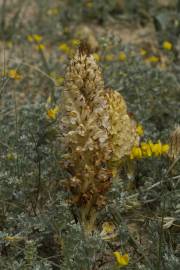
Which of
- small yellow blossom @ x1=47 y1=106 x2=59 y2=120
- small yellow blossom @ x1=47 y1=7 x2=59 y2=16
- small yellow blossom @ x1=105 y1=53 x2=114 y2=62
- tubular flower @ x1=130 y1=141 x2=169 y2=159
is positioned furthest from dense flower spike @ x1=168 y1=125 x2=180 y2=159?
small yellow blossom @ x1=47 y1=7 x2=59 y2=16

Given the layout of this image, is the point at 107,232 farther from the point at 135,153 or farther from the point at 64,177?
the point at 135,153

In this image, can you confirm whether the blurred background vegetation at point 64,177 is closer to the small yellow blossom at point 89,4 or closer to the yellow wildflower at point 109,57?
the yellow wildflower at point 109,57

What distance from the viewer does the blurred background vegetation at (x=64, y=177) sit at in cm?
235

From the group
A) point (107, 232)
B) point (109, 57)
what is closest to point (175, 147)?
point (107, 232)

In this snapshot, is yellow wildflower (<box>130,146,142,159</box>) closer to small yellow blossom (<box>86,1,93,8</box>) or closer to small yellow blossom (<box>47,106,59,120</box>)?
small yellow blossom (<box>47,106,59,120</box>)

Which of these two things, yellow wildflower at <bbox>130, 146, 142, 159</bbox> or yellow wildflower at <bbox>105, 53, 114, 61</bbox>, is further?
yellow wildflower at <bbox>105, 53, 114, 61</bbox>

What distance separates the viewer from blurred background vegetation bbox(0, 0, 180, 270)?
2.35 m

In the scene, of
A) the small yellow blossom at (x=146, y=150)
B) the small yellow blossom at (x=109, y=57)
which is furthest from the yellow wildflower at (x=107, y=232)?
the small yellow blossom at (x=109, y=57)

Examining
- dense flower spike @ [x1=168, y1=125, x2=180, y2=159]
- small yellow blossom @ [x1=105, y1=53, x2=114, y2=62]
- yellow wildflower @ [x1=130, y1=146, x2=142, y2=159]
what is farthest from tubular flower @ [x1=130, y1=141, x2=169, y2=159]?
small yellow blossom @ [x1=105, y1=53, x2=114, y2=62]

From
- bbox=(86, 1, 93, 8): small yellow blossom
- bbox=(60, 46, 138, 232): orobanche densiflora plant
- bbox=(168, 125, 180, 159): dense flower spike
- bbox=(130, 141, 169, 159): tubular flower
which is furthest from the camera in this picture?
bbox=(86, 1, 93, 8): small yellow blossom

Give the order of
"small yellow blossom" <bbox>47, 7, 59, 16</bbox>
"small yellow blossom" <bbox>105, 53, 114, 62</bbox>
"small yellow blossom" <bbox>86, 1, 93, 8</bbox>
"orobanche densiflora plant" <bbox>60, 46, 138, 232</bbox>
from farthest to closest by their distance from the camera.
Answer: "small yellow blossom" <bbox>86, 1, 93, 8</bbox> < "small yellow blossom" <bbox>47, 7, 59, 16</bbox> < "small yellow blossom" <bbox>105, 53, 114, 62</bbox> < "orobanche densiflora plant" <bbox>60, 46, 138, 232</bbox>

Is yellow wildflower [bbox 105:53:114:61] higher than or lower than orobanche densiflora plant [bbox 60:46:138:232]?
higher

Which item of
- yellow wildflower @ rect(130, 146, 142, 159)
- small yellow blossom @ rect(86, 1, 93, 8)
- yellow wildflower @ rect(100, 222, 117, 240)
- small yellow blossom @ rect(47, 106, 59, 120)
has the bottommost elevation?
yellow wildflower @ rect(100, 222, 117, 240)

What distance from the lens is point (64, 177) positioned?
8.86 feet
